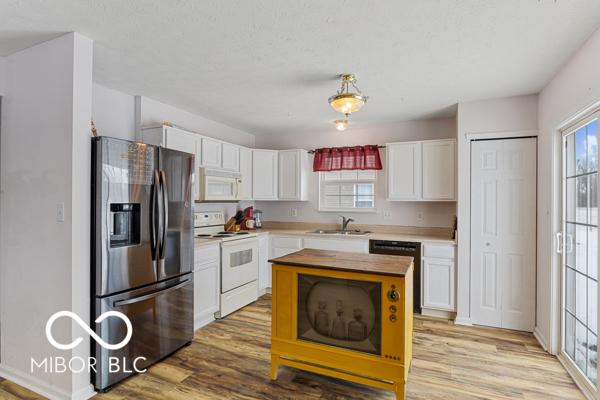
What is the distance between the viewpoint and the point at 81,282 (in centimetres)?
218

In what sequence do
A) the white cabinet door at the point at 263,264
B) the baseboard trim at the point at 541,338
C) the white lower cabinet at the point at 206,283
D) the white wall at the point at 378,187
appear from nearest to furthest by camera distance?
the baseboard trim at the point at 541,338, the white lower cabinet at the point at 206,283, the white wall at the point at 378,187, the white cabinet door at the point at 263,264

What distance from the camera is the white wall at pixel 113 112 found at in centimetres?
309

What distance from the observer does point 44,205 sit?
89.4 inches

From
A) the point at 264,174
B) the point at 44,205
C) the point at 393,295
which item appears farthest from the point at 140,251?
the point at 264,174

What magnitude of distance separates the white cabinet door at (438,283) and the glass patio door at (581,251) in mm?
1079

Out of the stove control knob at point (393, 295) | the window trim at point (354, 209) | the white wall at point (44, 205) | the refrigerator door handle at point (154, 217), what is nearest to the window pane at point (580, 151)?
the stove control knob at point (393, 295)

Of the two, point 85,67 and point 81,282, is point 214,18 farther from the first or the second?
point 81,282

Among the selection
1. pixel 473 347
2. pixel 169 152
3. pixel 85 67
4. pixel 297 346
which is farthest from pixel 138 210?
pixel 473 347

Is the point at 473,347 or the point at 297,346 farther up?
the point at 297,346

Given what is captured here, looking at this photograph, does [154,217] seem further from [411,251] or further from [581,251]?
[581,251]

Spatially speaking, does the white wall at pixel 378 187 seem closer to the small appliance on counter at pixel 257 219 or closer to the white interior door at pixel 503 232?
the small appliance on counter at pixel 257 219

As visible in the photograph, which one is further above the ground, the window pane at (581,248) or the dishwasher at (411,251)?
the window pane at (581,248)

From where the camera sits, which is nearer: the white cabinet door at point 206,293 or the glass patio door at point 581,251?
the glass patio door at point 581,251

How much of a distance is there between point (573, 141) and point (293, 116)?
2.90m
